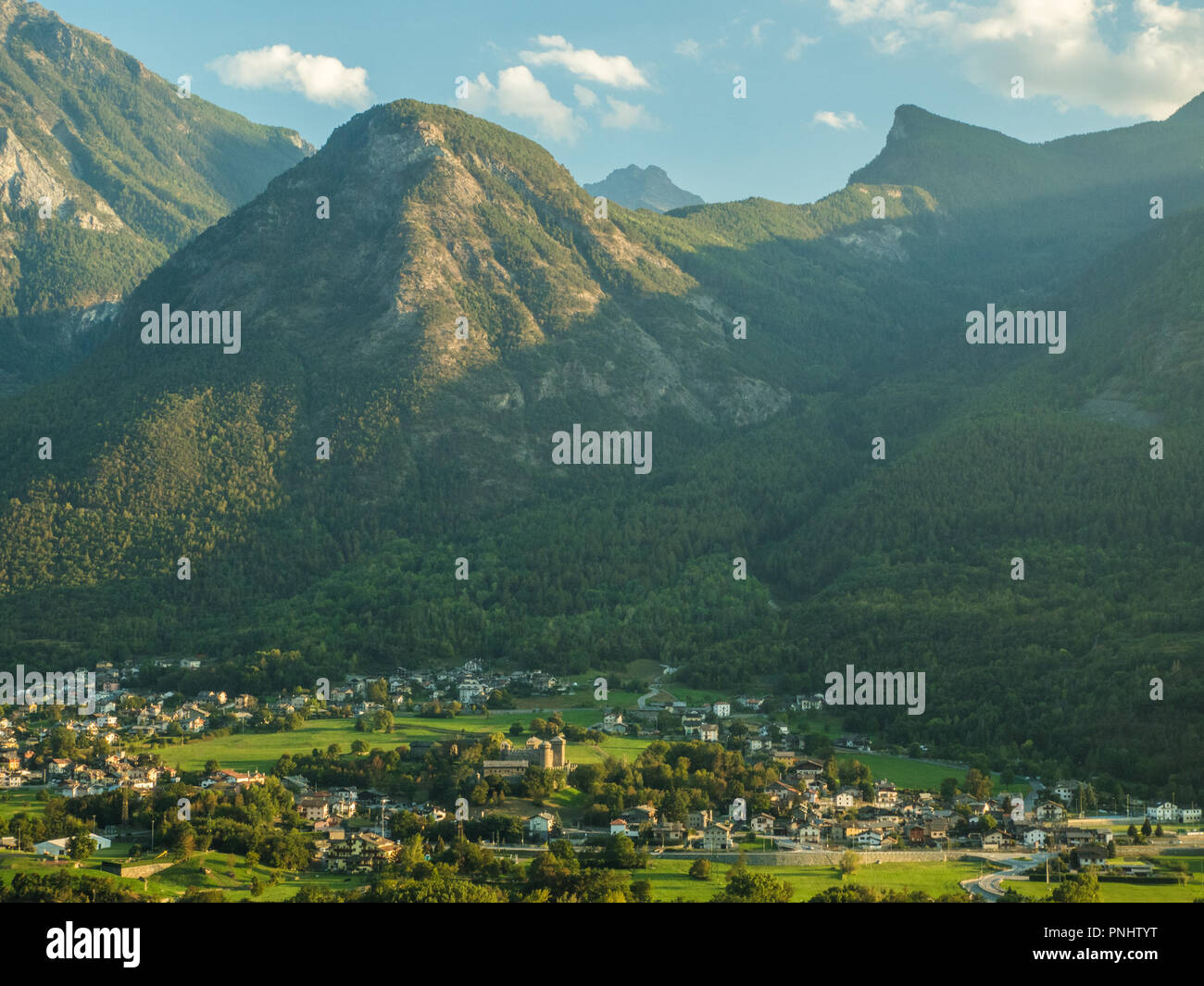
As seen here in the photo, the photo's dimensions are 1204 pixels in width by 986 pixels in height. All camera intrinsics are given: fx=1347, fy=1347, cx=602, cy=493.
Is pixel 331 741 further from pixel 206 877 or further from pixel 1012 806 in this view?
pixel 1012 806

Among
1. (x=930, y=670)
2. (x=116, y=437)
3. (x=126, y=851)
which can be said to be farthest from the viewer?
(x=116, y=437)

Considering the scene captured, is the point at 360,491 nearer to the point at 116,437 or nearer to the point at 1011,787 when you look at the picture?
the point at 116,437

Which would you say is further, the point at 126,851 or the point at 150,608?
the point at 150,608

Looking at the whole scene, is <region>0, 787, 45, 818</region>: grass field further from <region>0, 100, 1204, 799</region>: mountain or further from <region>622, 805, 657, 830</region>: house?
<region>0, 100, 1204, 799</region>: mountain

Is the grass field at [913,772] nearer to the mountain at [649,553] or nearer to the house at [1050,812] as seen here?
the mountain at [649,553]
